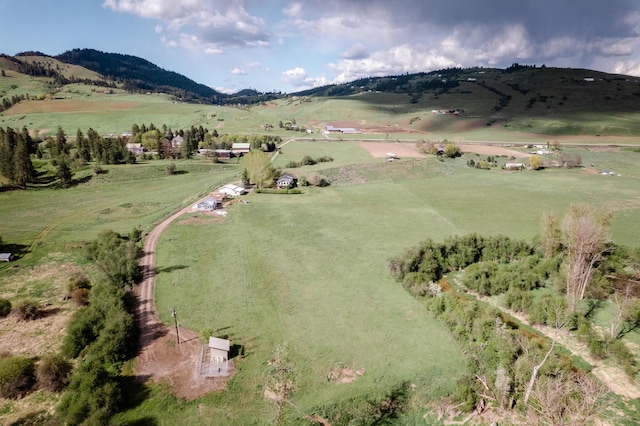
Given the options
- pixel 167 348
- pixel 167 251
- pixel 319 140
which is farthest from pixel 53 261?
pixel 319 140

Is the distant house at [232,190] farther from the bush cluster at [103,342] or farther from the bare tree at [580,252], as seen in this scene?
the bare tree at [580,252]

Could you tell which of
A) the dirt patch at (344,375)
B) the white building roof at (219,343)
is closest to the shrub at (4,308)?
the white building roof at (219,343)

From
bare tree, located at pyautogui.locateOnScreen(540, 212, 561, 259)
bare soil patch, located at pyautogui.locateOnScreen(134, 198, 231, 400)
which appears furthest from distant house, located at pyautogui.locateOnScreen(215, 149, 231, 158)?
bare tree, located at pyautogui.locateOnScreen(540, 212, 561, 259)

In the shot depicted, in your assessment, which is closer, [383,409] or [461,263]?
[383,409]

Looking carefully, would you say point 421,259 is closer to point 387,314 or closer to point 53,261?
point 387,314

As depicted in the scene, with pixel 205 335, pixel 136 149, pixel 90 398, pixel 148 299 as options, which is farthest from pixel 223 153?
pixel 90 398

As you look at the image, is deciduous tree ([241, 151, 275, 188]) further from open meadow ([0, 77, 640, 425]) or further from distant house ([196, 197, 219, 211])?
distant house ([196, 197, 219, 211])
